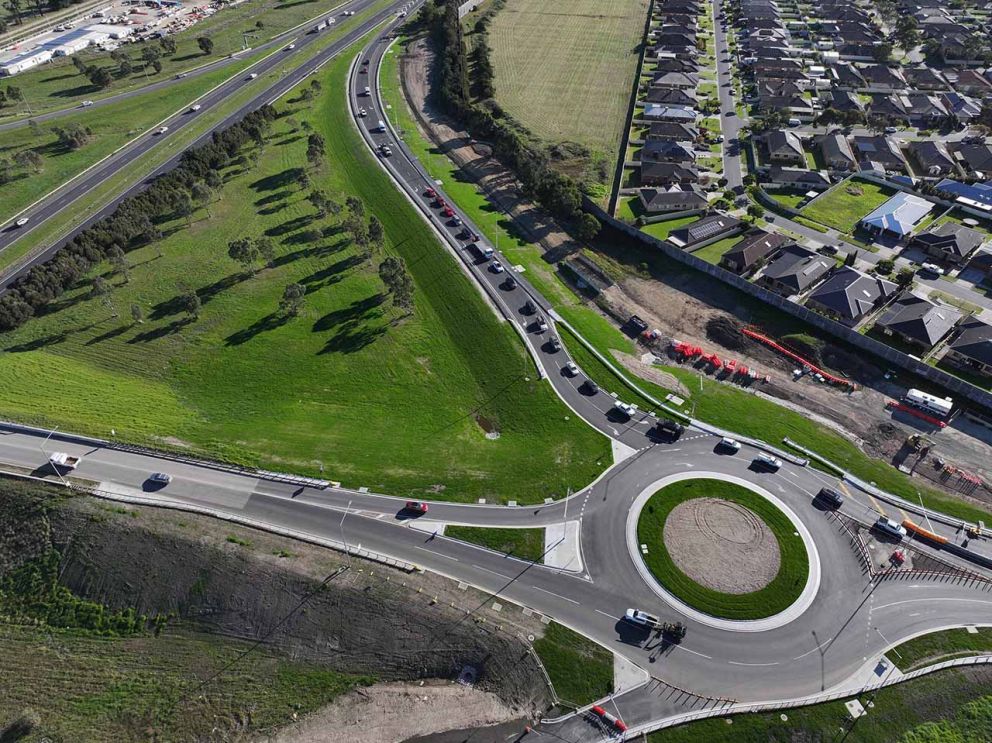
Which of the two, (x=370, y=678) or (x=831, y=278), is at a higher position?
(x=831, y=278)

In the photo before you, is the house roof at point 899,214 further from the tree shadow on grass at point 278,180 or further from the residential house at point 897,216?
the tree shadow on grass at point 278,180

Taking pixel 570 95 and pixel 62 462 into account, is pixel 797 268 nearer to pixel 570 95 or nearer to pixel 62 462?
pixel 570 95

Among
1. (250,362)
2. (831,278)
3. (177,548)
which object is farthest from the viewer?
(831,278)

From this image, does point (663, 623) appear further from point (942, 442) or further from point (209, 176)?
point (209, 176)

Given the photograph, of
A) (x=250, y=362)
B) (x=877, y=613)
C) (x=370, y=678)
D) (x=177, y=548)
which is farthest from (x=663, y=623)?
(x=250, y=362)

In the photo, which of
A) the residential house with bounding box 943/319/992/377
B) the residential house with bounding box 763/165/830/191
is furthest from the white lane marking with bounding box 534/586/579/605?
the residential house with bounding box 763/165/830/191

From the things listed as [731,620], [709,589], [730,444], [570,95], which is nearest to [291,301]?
[730,444]

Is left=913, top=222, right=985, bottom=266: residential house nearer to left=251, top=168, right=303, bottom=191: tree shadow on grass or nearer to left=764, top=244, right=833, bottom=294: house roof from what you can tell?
left=764, top=244, right=833, bottom=294: house roof
